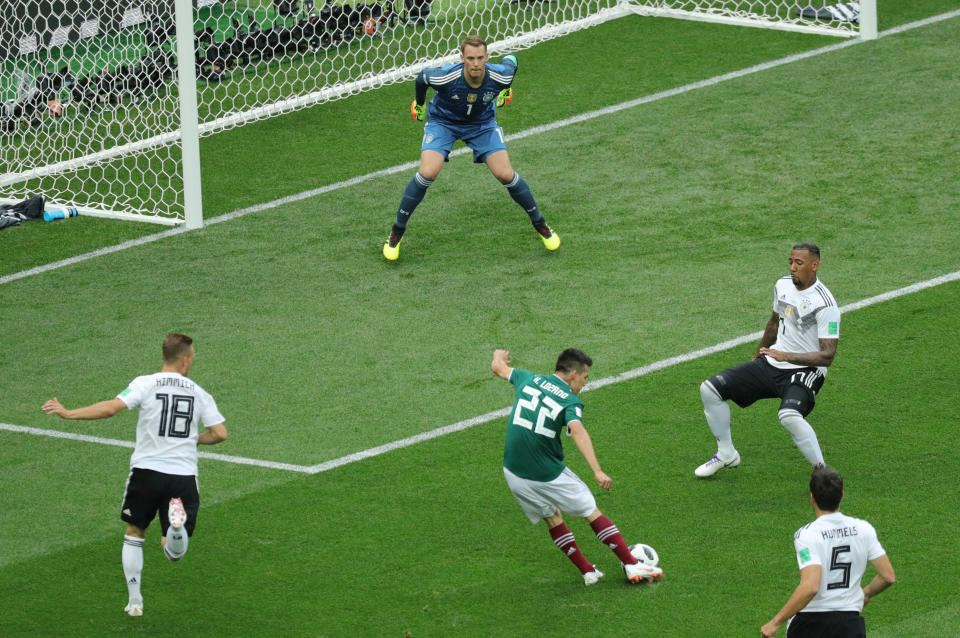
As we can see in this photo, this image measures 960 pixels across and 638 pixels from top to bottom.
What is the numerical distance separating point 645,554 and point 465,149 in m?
8.96

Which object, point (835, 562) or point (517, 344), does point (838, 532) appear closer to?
point (835, 562)

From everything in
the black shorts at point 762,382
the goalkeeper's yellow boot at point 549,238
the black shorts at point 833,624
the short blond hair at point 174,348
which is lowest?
the goalkeeper's yellow boot at point 549,238

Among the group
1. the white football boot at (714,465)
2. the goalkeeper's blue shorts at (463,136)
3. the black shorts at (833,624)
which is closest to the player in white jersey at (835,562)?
the black shorts at (833,624)

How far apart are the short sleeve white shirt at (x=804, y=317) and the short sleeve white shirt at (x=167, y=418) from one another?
3.78 m

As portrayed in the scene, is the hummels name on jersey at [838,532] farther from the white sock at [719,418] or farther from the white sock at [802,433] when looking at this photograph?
the white sock at [719,418]

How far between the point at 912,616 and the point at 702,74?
37.3 feet

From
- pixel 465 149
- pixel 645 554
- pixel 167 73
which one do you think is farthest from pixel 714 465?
pixel 167 73

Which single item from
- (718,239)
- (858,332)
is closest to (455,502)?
(858,332)

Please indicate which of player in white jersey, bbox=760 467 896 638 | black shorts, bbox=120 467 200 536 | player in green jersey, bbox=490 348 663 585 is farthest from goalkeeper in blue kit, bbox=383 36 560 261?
player in white jersey, bbox=760 467 896 638

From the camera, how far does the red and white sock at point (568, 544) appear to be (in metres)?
8.70

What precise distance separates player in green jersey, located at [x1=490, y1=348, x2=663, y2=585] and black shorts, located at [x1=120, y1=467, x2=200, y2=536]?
1.84 metres

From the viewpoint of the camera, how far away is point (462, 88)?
1334cm

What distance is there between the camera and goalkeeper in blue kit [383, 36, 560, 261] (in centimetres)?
1331

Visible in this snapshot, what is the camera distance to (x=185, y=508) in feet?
27.4
